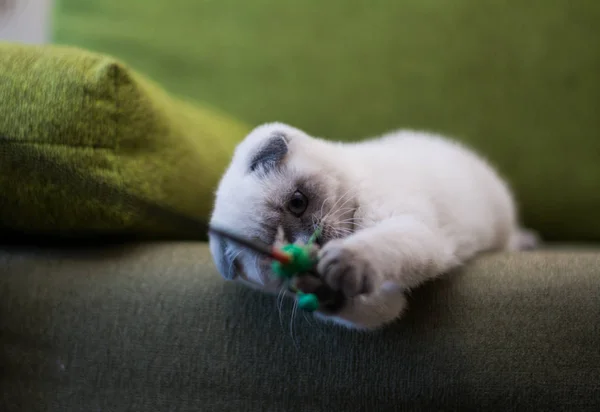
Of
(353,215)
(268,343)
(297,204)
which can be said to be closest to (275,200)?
(297,204)

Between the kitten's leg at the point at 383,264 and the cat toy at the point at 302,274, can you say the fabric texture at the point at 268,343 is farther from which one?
the cat toy at the point at 302,274

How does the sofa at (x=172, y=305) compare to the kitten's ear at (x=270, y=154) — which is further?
the kitten's ear at (x=270, y=154)

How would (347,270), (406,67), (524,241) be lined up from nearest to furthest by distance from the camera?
(347,270) < (524,241) < (406,67)

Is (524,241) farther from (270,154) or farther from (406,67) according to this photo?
(270,154)

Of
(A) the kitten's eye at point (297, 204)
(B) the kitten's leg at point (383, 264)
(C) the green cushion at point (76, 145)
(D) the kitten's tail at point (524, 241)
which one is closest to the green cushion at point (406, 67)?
(D) the kitten's tail at point (524, 241)

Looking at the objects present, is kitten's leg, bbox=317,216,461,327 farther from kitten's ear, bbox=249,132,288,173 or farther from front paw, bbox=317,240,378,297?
kitten's ear, bbox=249,132,288,173

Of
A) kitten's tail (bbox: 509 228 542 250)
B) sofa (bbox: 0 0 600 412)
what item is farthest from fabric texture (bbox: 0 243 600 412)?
kitten's tail (bbox: 509 228 542 250)

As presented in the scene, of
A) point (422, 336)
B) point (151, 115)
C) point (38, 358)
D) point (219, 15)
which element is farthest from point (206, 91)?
point (422, 336)
